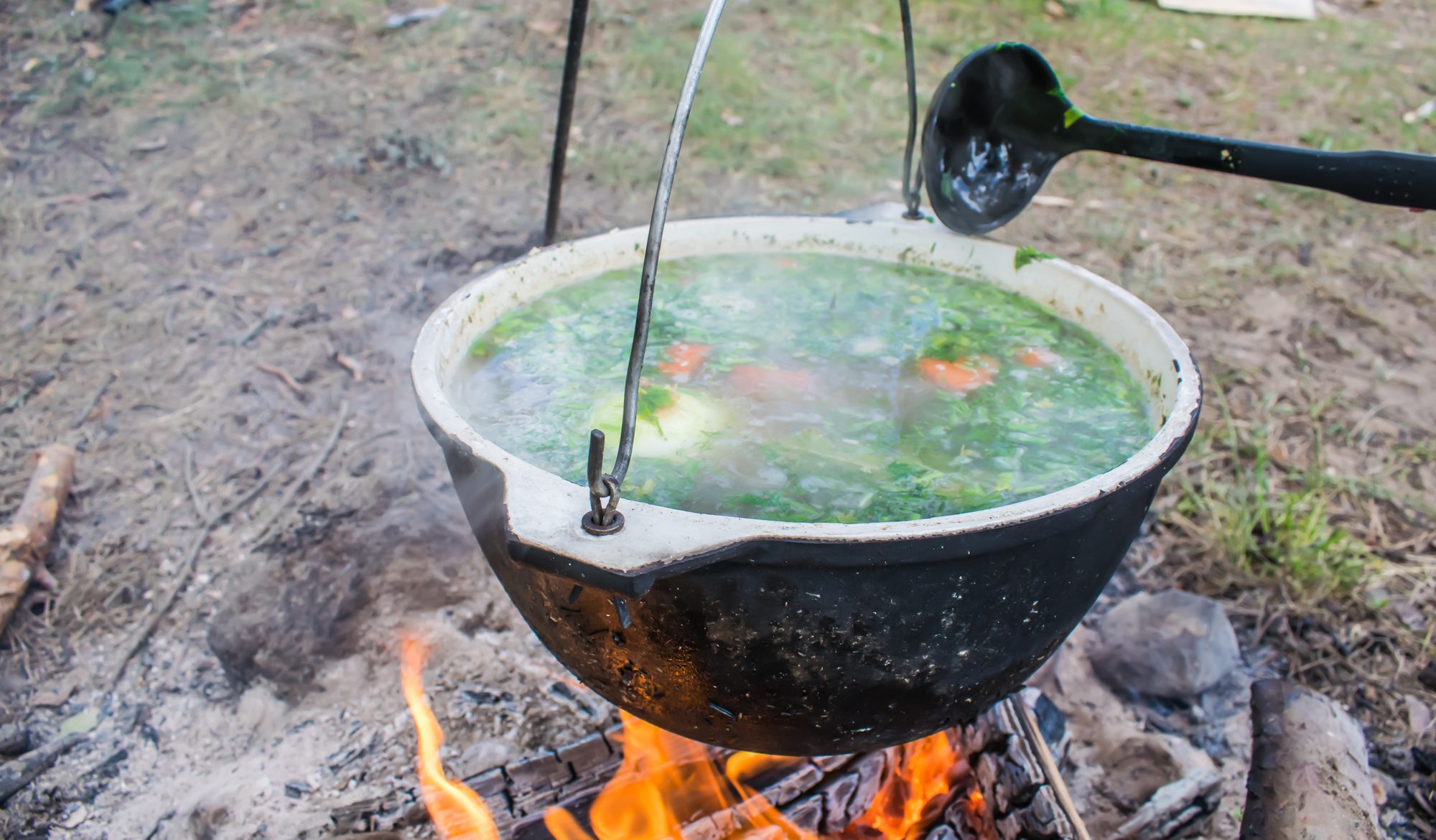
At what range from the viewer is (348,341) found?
389cm

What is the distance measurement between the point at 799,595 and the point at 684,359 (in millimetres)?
1052

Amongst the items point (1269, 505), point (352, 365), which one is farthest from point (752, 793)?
point (352, 365)

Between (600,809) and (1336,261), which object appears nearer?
(600,809)

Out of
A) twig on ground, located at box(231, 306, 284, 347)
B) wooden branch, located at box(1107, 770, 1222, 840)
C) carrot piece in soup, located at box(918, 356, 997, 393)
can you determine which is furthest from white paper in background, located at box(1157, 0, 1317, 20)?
twig on ground, located at box(231, 306, 284, 347)

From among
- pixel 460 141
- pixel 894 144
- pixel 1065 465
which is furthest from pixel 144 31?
pixel 1065 465

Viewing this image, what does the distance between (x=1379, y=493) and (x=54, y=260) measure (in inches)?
229

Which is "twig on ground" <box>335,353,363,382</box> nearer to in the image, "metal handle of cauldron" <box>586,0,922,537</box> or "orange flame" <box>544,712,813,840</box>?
"orange flame" <box>544,712,813,840</box>

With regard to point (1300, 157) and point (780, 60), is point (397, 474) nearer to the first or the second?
point (1300, 157)

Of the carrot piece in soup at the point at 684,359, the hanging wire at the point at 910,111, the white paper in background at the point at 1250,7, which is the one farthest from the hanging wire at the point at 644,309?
the white paper in background at the point at 1250,7

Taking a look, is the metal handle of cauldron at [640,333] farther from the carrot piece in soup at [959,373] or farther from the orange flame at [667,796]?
the orange flame at [667,796]

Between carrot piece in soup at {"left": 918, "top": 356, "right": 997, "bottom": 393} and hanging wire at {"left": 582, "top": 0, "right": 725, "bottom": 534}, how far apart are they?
97cm

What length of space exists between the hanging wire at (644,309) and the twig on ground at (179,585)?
83.7 inches

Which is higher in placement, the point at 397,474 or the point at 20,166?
the point at 20,166

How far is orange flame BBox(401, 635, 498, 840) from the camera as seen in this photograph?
2039 mm
